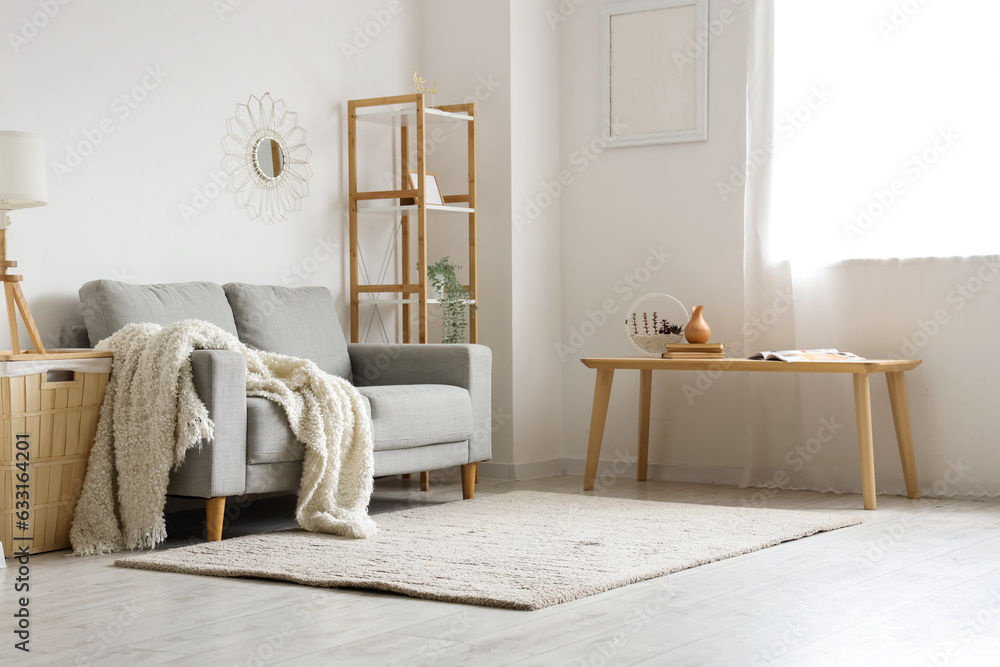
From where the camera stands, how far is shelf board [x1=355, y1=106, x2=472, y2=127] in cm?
486

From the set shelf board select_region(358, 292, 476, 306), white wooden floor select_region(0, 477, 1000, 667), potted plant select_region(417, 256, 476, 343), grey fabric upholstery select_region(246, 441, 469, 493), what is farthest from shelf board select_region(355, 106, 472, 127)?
white wooden floor select_region(0, 477, 1000, 667)

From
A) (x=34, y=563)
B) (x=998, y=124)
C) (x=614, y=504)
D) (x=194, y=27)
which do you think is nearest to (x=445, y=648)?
(x=34, y=563)

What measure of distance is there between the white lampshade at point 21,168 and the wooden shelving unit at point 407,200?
5.61 feet

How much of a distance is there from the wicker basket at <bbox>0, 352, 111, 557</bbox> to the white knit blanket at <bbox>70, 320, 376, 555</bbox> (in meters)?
0.04

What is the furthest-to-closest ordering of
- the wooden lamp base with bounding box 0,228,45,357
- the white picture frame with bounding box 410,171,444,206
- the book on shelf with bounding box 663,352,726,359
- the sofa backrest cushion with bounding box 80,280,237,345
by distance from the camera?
1. the white picture frame with bounding box 410,171,444,206
2. the book on shelf with bounding box 663,352,726,359
3. the sofa backrest cushion with bounding box 80,280,237,345
4. the wooden lamp base with bounding box 0,228,45,357

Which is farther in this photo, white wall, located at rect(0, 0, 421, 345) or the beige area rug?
white wall, located at rect(0, 0, 421, 345)

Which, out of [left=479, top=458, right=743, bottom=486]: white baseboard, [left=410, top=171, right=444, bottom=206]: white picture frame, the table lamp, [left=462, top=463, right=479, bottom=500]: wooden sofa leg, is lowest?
[left=479, top=458, right=743, bottom=486]: white baseboard

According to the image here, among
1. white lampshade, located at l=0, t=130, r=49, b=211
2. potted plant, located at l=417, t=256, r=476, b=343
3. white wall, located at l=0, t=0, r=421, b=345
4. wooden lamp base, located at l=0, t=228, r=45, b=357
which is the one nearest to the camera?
white lampshade, located at l=0, t=130, r=49, b=211

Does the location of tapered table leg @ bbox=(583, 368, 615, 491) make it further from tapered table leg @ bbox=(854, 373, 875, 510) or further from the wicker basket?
the wicker basket

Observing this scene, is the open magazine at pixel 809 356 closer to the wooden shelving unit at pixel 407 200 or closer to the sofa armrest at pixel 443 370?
the sofa armrest at pixel 443 370

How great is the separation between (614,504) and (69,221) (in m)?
2.08

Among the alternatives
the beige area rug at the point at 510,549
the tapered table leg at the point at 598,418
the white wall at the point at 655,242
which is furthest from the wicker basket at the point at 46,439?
the white wall at the point at 655,242

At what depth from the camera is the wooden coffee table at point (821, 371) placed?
4102 millimetres

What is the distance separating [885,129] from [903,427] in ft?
3.86
